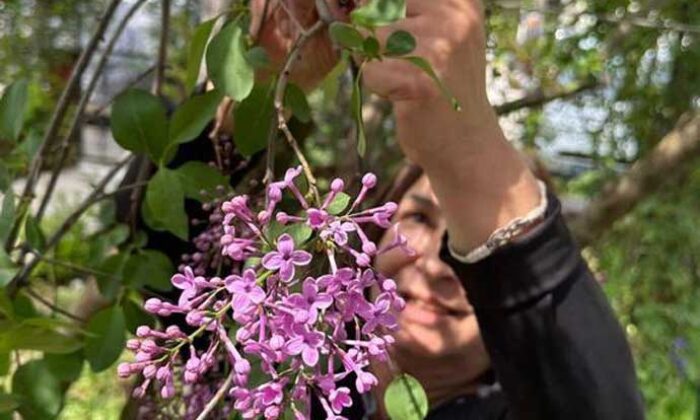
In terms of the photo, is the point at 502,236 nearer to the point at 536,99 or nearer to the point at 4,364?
the point at 4,364

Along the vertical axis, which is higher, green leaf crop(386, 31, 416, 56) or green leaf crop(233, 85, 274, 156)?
green leaf crop(386, 31, 416, 56)

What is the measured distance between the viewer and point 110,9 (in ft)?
2.46

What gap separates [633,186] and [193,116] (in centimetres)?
114

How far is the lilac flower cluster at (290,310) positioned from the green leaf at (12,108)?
0.85ft

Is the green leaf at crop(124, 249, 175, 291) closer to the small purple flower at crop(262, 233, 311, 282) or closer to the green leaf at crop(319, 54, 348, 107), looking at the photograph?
the green leaf at crop(319, 54, 348, 107)

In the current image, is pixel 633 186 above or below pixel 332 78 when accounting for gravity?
below

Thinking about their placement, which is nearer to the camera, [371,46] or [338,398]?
[338,398]

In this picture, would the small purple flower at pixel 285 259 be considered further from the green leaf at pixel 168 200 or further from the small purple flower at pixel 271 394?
the green leaf at pixel 168 200

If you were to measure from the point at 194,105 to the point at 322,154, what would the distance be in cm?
160

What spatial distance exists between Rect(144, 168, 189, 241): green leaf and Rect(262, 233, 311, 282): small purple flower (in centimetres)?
22

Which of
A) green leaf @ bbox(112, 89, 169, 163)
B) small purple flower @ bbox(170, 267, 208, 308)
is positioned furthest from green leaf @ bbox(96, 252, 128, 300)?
small purple flower @ bbox(170, 267, 208, 308)

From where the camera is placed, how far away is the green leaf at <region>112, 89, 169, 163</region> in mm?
671

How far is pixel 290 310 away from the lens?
41 cm

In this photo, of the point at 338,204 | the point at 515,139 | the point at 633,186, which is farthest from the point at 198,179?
the point at 515,139
